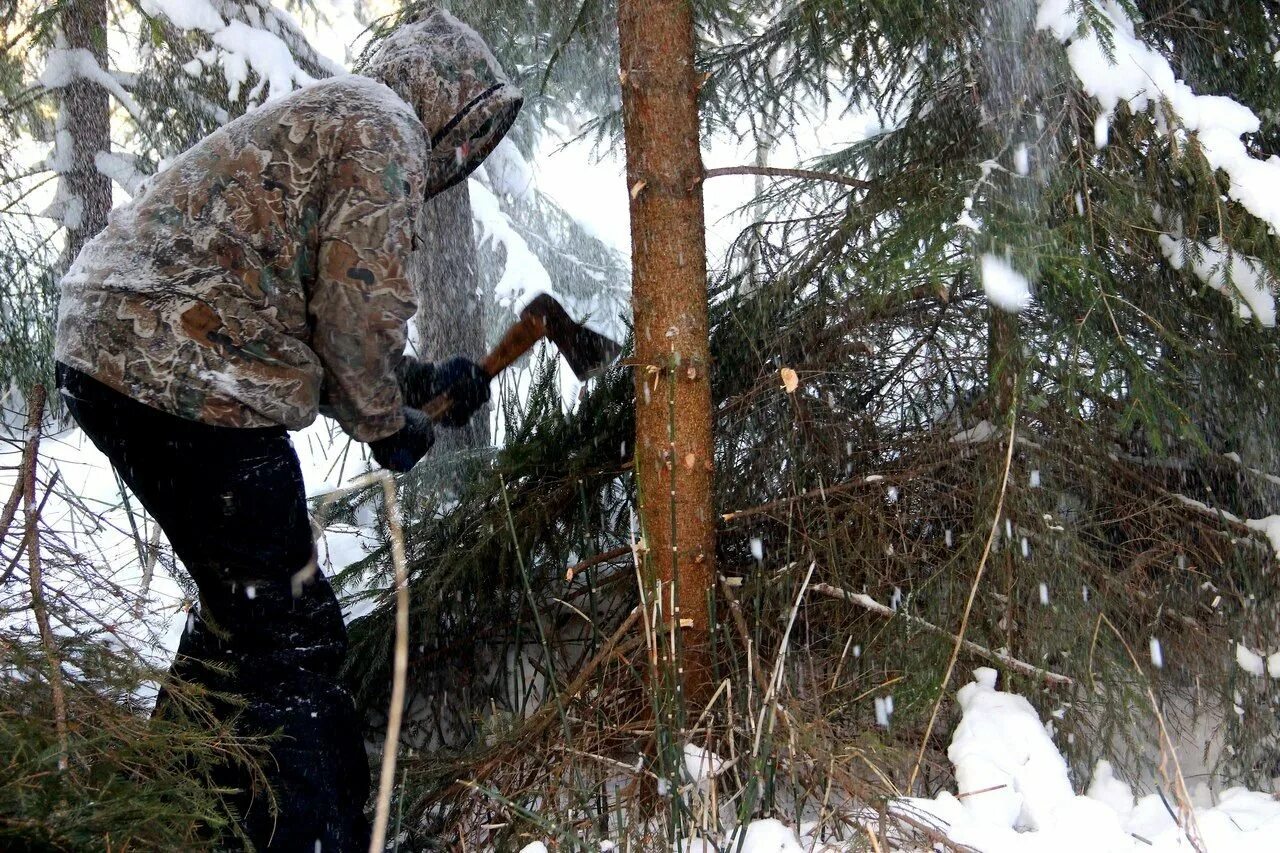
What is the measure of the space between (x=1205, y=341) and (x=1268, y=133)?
0.65 metres

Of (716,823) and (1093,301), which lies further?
(1093,301)

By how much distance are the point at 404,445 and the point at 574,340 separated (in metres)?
0.68

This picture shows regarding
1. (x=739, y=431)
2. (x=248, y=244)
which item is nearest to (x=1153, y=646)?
(x=739, y=431)

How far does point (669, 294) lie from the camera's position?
278cm

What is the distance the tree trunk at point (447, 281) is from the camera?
19.1 feet

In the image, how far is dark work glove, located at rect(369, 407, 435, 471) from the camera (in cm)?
276

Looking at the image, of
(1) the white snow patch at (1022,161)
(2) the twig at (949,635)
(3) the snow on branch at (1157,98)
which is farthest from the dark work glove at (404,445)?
(3) the snow on branch at (1157,98)

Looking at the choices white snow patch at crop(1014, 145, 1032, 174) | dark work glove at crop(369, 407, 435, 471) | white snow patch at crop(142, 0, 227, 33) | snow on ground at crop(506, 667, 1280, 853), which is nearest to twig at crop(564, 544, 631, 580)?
dark work glove at crop(369, 407, 435, 471)

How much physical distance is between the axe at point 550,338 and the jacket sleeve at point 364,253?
470 millimetres

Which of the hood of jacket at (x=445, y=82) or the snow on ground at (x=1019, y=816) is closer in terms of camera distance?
the snow on ground at (x=1019, y=816)

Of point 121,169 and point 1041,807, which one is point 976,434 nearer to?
point 1041,807

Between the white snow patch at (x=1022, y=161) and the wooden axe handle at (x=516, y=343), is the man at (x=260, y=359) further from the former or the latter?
the white snow patch at (x=1022, y=161)

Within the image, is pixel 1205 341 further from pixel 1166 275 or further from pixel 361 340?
pixel 361 340

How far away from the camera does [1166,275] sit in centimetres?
285
